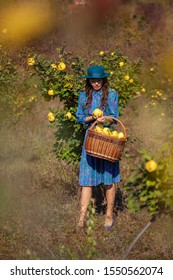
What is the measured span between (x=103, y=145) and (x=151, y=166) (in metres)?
1.02

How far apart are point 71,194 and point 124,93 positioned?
1.08 m

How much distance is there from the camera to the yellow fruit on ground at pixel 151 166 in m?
2.75

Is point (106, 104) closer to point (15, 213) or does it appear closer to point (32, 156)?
point (15, 213)

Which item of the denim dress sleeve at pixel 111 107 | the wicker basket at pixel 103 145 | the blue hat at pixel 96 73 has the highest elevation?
the blue hat at pixel 96 73

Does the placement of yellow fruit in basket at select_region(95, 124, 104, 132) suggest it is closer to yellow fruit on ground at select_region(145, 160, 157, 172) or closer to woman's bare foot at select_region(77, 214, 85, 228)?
woman's bare foot at select_region(77, 214, 85, 228)

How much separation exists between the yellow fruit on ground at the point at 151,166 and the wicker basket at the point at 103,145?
96 cm

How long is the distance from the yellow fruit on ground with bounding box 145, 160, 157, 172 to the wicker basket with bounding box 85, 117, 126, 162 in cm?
96

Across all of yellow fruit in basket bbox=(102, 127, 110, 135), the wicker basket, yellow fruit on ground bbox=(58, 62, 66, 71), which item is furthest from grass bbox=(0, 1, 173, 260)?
yellow fruit on ground bbox=(58, 62, 66, 71)

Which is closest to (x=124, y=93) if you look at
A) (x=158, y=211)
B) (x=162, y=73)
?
(x=158, y=211)

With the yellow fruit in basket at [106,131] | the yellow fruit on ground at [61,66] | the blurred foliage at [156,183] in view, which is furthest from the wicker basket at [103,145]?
the yellow fruit on ground at [61,66]

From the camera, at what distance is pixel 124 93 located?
5262 millimetres

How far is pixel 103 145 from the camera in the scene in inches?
147

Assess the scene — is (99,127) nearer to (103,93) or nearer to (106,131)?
(106,131)

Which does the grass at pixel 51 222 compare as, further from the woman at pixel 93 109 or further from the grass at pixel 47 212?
the woman at pixel 93 109
